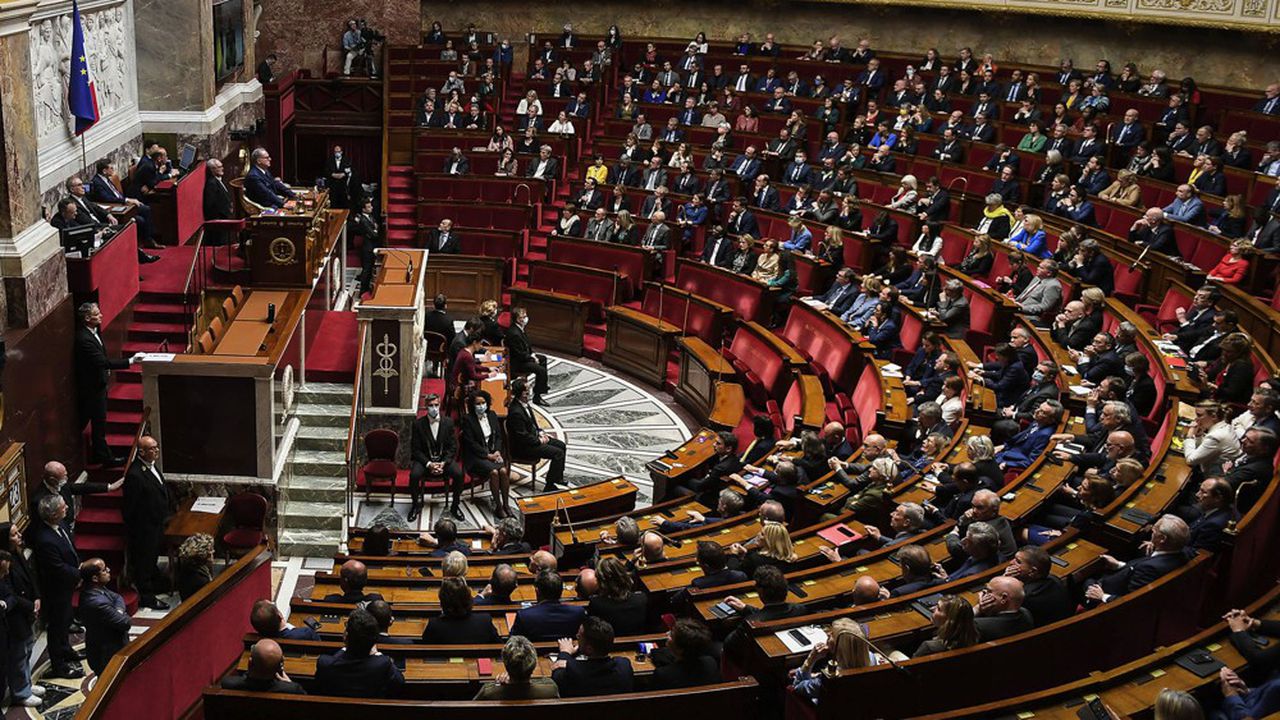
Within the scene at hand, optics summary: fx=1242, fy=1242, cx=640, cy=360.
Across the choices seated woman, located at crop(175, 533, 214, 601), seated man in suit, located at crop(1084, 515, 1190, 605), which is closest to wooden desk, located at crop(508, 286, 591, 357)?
seated woman, located at crop(175, 533, 214, 601)

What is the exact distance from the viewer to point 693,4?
21.0 meters

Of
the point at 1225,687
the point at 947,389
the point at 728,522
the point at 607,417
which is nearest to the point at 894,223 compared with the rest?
the point at 607,417

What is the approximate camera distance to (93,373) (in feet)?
29.7

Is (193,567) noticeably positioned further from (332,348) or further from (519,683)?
(332,348)

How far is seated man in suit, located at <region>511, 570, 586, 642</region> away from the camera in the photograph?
5789mm

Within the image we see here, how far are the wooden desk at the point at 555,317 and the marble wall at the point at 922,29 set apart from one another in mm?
8939

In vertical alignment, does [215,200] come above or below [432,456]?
above

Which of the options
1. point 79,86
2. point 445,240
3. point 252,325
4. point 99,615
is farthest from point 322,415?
point 445,240

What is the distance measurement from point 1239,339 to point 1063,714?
13.9ft

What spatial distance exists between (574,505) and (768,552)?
7.58 ft

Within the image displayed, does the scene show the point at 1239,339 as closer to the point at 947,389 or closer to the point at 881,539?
the point at 947,389

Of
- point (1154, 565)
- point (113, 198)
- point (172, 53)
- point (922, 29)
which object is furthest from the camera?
point (922, 29)

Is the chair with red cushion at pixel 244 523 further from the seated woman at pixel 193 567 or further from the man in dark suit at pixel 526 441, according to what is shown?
the man in dark suit at pixel 526 441

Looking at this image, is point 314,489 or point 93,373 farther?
point 314,489
